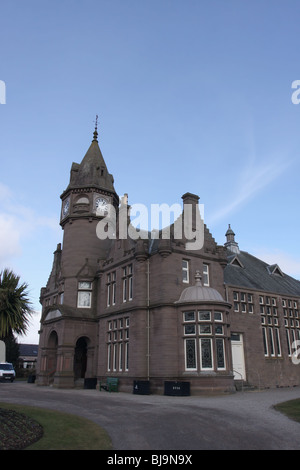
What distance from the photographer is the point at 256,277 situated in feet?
120

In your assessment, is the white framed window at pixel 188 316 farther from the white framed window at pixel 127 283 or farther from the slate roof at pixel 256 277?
the slate roof at pixel 256 277

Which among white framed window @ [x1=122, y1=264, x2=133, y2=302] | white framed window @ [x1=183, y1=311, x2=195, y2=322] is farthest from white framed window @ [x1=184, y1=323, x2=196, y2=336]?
white framed window @ [x1=122, y1=264, x2=133, y2=302]

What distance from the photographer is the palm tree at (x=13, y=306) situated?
83.1 feet

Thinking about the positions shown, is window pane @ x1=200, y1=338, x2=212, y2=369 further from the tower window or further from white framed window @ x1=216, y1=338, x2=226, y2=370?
the tower window

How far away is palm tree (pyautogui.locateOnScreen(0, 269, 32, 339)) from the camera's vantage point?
2533 centimetres

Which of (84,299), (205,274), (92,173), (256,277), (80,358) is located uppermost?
(92,173)

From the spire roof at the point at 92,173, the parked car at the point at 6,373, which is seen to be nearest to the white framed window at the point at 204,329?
the spire roof at the point at 92,173

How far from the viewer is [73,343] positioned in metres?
31.5

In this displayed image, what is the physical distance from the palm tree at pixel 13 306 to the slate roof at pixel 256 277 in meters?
16.5

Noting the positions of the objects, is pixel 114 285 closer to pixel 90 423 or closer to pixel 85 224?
pixel 85 224

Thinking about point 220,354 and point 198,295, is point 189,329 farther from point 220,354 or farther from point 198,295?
point 220,354

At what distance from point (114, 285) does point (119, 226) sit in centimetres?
516

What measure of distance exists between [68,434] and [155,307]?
16.9 meters

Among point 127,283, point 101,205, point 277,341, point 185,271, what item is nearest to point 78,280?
point 127,283
